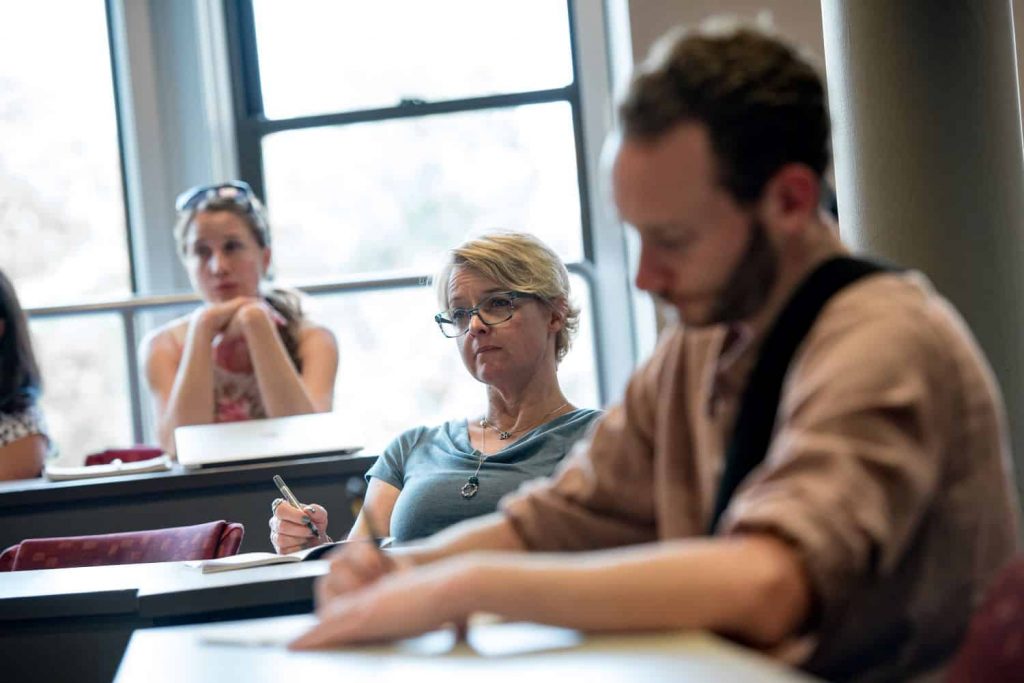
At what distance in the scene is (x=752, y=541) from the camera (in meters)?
1.11

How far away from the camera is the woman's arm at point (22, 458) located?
158 inches

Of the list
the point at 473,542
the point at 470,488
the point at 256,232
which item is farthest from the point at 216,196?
the point at 473,542

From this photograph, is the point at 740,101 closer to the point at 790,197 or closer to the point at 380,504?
the point at 790,197

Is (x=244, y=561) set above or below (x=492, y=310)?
below

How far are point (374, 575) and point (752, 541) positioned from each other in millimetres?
511

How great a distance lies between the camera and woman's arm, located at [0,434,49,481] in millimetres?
4012

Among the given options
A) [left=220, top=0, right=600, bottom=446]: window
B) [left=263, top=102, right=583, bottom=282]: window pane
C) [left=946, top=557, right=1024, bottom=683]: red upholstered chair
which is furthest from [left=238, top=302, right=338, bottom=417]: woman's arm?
[left=946, top=557, right=1024, bottom=683]: red upholstered chair

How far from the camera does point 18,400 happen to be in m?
4.15

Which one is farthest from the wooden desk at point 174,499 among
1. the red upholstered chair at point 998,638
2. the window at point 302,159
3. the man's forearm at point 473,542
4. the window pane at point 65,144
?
the red upholstered chair at point 998,638

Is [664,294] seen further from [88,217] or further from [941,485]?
[88,217]

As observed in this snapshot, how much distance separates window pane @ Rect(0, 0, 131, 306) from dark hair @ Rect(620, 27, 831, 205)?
15.1ft

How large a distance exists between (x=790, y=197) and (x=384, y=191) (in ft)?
14.3

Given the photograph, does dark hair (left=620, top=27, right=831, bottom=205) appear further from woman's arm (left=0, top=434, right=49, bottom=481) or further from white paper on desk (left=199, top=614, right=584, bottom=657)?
woman's arm (left=0, top=434, right=49, bottom=481)

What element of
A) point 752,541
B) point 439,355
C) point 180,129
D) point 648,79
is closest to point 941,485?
point 752,541
